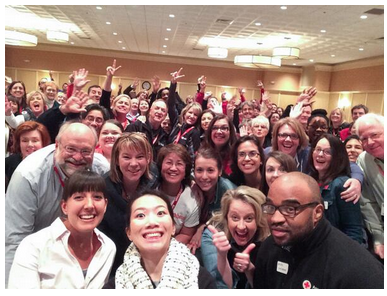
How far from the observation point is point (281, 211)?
174 centimetres

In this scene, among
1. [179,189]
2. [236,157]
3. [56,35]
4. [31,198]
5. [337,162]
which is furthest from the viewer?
[56,35]

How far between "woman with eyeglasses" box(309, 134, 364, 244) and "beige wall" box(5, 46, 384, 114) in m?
14.5

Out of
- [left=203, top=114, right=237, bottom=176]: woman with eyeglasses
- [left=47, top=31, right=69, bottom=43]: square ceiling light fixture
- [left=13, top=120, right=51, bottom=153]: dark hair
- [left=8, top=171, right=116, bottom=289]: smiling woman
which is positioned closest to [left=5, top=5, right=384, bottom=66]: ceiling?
[left=47, top=31, right=69, bottom=43]: square ceiling light fixture

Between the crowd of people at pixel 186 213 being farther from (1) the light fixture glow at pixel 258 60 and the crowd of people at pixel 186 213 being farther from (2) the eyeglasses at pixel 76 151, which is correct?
(1) the light fixture glow at pixel 258 60

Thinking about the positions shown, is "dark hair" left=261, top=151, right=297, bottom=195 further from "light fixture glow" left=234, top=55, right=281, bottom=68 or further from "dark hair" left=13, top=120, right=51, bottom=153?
"light fixture glow" left=234, top=55, right=281, bottom=68

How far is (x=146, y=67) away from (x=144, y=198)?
16425mm

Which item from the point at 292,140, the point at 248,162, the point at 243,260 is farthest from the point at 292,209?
the point at 292,140

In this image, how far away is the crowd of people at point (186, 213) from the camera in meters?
1.70

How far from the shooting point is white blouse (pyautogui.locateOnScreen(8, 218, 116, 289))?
167cm

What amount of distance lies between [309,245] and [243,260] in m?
0.43

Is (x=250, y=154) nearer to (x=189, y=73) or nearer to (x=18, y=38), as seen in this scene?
(x=18, y=38)

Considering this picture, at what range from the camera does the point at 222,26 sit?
991cm
